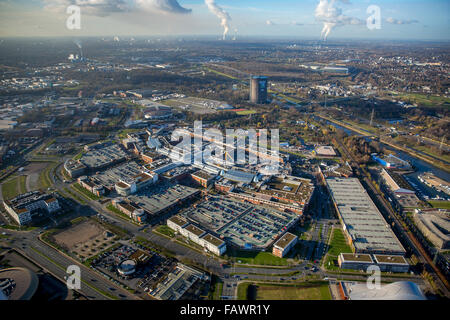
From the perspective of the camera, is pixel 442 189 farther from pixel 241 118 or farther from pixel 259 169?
pixel 241 118

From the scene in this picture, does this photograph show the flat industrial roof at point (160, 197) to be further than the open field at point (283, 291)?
Yes

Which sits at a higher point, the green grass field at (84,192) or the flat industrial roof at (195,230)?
the green grass field at (84,192)

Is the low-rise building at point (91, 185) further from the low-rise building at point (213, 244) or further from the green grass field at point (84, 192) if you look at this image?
the low-rise building at point (213, 244)

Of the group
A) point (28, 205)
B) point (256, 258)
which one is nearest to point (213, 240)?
point (256, 258)

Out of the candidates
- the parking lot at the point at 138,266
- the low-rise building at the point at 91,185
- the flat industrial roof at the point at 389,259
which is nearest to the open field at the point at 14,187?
the low-rise building at the point at 91,185
